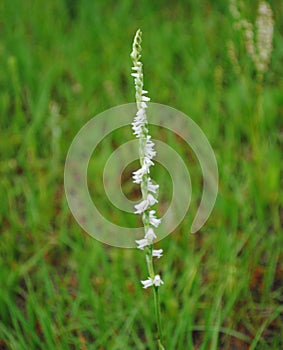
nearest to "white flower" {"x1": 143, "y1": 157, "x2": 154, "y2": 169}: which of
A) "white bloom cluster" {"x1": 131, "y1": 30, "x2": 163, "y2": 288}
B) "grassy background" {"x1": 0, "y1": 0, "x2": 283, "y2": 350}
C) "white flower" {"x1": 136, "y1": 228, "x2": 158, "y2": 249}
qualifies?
"white bloom cluster" {"x1": 131, "y1": 30, "x2": 163, "y2": 288}

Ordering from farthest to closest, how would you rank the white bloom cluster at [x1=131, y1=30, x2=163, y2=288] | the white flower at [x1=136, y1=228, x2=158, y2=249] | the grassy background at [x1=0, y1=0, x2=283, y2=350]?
the grassy background at [x1=0, y1=0, x2=283, y2=350] < the white flower at [x1=136, y1=228, x2=158, y2=249] < the white bloom cluster at [x1=131, y1=30, x2=163, y2=288]

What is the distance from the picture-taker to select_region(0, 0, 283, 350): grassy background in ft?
6.87

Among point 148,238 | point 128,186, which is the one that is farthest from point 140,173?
point 128,186

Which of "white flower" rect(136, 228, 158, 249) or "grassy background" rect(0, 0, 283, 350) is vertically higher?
"grassy background" rect(0, 0, 283, 350)

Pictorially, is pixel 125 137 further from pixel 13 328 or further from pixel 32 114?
pixel 13 328

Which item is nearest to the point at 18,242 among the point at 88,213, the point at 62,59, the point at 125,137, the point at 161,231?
the point at 88,213

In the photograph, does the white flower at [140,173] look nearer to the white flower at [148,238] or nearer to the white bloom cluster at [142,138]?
the white bloom cluster at [142,138]

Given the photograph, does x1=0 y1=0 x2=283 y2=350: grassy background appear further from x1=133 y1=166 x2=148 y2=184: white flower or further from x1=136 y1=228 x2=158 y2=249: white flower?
x1=133 y1=166 x2=148 y2=184: white flower

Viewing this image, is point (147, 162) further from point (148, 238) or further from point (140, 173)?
point (148, 238)

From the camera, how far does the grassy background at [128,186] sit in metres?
2.09

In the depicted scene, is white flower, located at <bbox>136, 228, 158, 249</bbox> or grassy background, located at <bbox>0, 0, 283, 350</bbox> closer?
white flower, located at <bbox>136, 228, 158, 249</bbox>

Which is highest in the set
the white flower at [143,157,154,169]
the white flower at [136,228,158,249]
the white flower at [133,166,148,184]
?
the white flower at [143,157,154,169]

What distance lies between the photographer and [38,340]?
196 centimetres

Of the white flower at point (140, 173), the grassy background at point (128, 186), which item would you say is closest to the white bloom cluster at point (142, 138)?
the white flower at point (140, 173)
